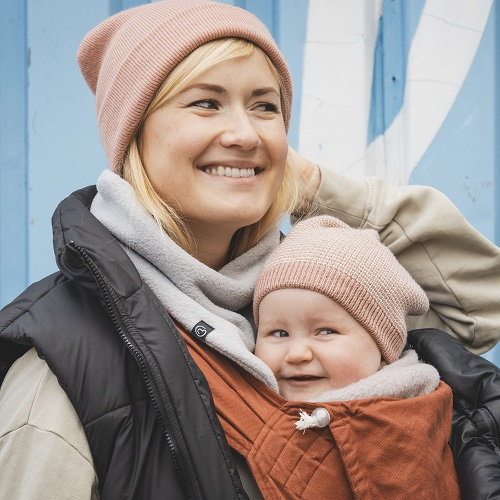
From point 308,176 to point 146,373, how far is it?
3.03ft

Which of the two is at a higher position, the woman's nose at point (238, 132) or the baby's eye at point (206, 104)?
the baby's eye at point (206, 104)

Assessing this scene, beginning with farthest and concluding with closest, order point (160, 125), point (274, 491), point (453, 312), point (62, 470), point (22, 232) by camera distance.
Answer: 1. point (22, 232)
2. point (453, 312)
3. point (160, 125)
4. point (274, 491)
5. point (62, 470)

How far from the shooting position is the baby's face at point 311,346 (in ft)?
5.18

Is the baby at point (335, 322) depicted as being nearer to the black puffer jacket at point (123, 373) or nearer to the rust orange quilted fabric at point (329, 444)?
the rust orange quilted fabric at point (329, 444)

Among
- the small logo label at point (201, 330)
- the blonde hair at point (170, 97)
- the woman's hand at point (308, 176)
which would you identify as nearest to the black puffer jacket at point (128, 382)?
the small logo label at point (201, 330)

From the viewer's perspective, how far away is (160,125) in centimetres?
160

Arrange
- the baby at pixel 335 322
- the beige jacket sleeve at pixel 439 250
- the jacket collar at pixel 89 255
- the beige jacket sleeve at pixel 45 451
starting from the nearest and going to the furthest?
the beige jacket sleeve at pixel 45 451
the jacket collar at pixel 89 255
the baby at pixel 335 322
the beige jacket sleeve at pixel 439 250

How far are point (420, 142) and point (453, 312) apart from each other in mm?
801

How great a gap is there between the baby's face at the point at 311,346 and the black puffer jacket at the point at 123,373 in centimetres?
31

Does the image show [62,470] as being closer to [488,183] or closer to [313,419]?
[313,419]

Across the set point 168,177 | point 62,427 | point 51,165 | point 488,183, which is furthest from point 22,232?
point 488,183

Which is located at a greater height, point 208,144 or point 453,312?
point 208,144

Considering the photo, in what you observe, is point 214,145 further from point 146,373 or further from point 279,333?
point 146,373

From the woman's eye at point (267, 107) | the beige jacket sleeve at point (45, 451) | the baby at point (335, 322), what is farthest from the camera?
the woman's eye at point (267, 107)
